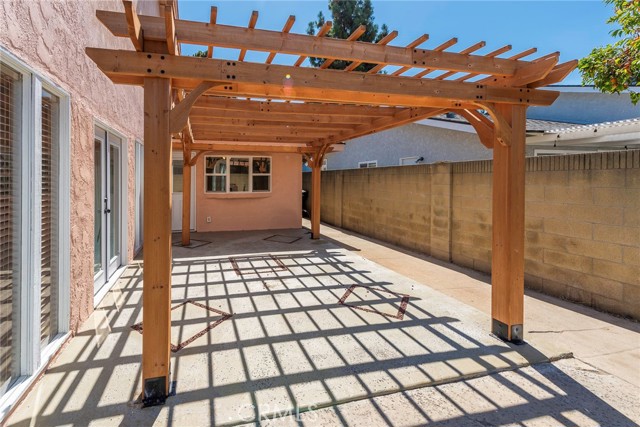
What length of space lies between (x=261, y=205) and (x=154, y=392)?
8.44 m

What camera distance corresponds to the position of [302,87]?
2.96 m

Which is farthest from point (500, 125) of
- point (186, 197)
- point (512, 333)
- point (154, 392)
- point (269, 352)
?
point (186, 197)

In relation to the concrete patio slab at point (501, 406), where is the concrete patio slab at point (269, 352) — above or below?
above

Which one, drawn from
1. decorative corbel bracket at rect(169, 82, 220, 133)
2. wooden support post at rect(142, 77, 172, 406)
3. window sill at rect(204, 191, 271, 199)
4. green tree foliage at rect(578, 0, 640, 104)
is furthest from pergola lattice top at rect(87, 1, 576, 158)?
window sill at rect(204, 191, 271, 199)

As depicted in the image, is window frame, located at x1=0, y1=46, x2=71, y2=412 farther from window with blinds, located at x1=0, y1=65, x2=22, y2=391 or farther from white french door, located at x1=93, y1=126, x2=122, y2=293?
white french door, located at x1=93, y1=126, x2=122, y2=293

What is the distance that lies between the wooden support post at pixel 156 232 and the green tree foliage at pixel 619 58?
488 centimetres

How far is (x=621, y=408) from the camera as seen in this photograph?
7.88 feet

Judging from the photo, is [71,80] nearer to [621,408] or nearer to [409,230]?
[621,408]

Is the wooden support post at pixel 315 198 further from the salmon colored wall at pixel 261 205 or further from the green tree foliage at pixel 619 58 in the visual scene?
the green tree foliage at pixel 619 58

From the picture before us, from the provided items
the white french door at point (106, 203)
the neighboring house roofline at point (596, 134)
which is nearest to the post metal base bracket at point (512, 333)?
the white french door at point (106, 203)

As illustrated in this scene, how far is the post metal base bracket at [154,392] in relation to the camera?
7.86 ft

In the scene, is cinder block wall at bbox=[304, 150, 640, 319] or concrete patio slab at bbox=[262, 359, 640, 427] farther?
cinder block wall at bbox=[304, 150, 640, 319]

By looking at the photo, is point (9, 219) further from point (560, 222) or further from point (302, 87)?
point (560, 222)

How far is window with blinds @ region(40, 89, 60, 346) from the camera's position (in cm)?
277
